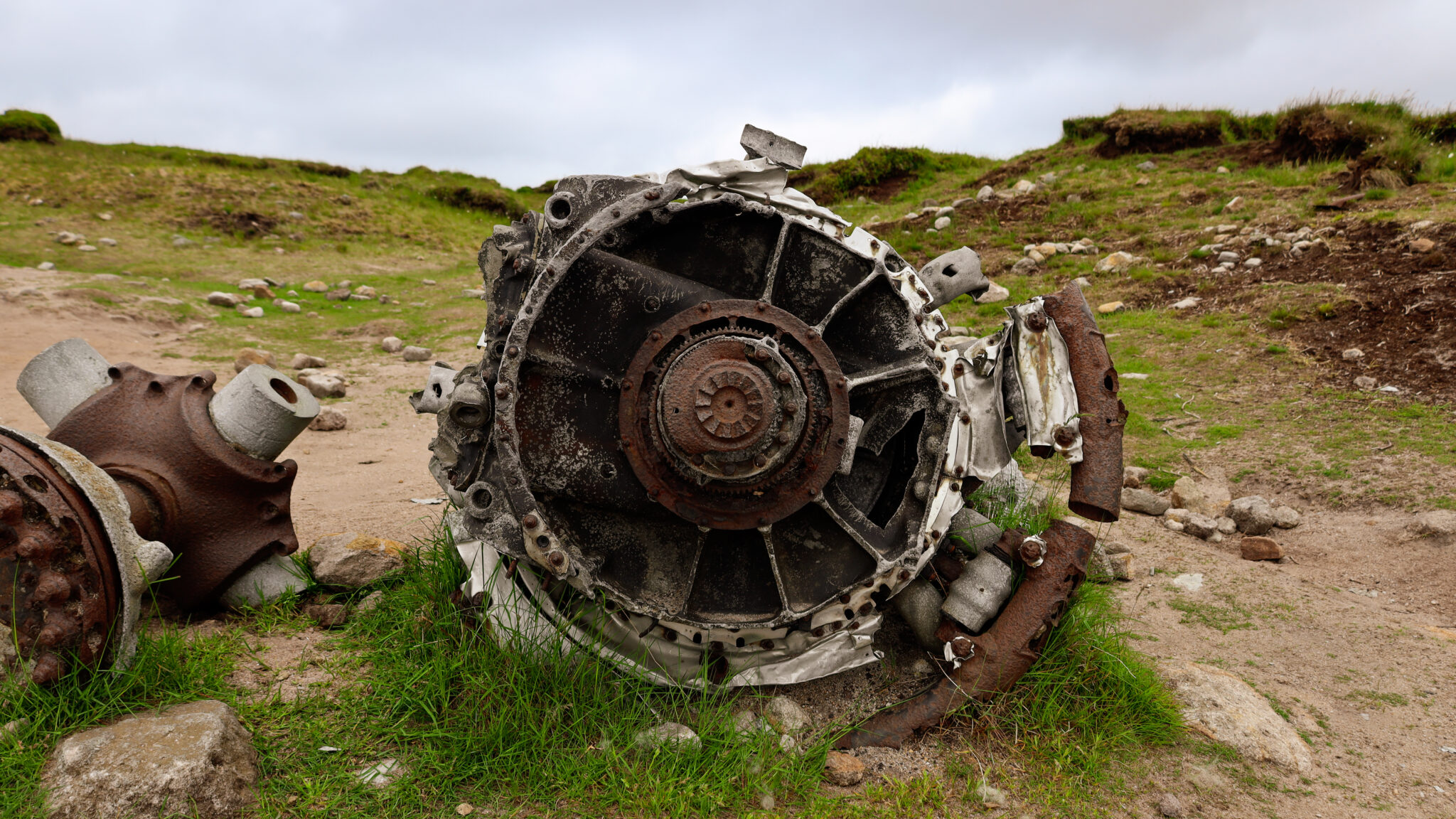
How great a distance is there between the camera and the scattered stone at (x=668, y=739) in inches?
96.0

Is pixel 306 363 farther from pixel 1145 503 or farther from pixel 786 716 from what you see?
pixel 1145 503

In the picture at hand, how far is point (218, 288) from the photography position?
1059 cm

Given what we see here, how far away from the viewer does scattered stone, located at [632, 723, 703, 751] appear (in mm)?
2439

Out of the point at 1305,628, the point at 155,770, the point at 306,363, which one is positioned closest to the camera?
the point at 155,770

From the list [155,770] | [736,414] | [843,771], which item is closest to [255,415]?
[155,770]

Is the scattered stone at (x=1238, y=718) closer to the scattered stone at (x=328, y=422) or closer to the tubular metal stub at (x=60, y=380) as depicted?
the tubular metal stub at (x=60, y=380)

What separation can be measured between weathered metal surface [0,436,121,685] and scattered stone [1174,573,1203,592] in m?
4.28

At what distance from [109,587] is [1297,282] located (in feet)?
29.0

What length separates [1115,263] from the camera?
28.9ft

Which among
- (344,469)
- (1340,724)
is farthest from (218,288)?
(1340,724)

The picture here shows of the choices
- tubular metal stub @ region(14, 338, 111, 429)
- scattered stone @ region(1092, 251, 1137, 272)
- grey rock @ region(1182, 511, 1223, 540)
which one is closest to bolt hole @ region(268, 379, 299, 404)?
tubular metal stub @ region(14, 338, 111, 429)

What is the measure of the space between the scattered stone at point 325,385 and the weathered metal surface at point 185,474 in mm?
4052

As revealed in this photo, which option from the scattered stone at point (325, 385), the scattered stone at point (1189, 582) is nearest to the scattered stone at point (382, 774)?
the scattered stone at point (1189, 582)

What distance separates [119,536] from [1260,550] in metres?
4.92
